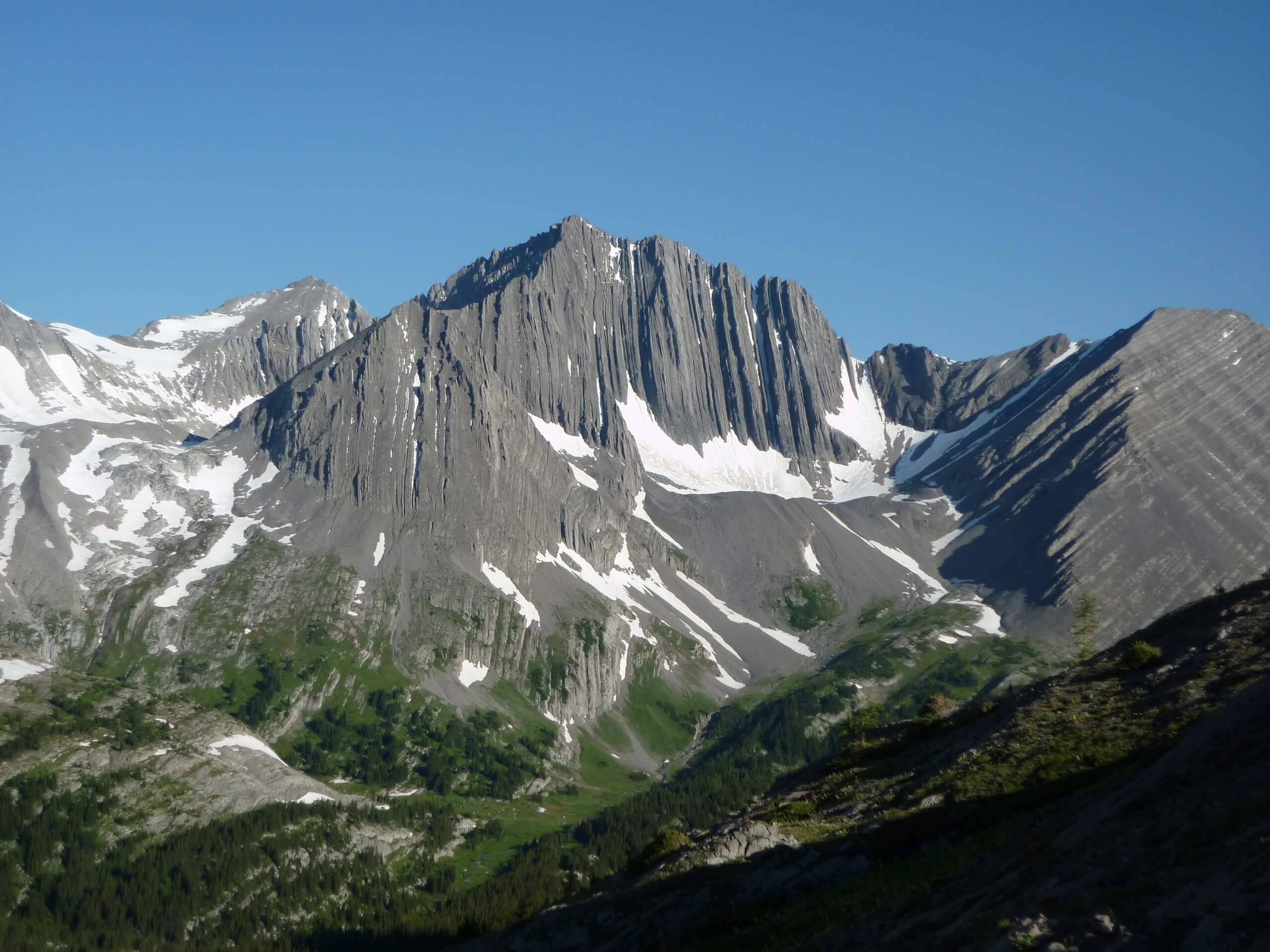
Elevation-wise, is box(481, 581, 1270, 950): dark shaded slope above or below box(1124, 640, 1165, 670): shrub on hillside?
below

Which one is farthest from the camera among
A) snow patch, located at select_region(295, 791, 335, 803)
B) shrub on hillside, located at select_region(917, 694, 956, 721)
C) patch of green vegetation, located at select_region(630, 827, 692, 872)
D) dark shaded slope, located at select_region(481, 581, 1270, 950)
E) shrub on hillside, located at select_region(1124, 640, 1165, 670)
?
snow patch, located at select_region(295, 791, 335, 803)

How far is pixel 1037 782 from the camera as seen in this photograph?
48875 millimetres

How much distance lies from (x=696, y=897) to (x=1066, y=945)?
2800 cm

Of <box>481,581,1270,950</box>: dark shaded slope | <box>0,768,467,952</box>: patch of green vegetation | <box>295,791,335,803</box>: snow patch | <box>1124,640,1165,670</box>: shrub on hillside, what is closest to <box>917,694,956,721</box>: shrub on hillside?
<box>481,581,1270,950</box>: dark shaded slope

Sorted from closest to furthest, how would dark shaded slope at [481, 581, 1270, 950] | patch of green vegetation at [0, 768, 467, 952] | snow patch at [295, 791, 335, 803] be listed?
dark shaded slope at [481, 581, 1270, 950]
patch of green vegetation at [0, 768, 467, 952]
snow patch at [295, 791, 335, 803]

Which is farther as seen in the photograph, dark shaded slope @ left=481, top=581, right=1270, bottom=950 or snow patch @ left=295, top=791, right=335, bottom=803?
snow patch @ left=295, top=791, right=335, bottom=803

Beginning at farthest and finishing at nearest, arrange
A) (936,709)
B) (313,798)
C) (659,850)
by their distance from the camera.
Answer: (313,798), (936,709), (659,850)

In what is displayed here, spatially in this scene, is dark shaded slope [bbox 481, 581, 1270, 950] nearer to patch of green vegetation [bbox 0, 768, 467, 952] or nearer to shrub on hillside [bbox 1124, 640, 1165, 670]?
shrub on hillside [bbox 1124, 640, 1165, 670]

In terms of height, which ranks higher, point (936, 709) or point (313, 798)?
point (313, 798)

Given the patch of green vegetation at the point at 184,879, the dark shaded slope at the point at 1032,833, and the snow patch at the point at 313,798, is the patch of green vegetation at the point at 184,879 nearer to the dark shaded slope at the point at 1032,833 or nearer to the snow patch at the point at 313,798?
the snow patch at the point at 313,798

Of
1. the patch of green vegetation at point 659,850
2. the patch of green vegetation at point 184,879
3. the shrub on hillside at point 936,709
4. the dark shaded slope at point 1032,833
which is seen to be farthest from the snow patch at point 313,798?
the patch of green vegetation at point 659,850

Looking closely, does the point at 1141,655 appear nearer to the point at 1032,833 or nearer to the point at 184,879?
the point at 1032,833

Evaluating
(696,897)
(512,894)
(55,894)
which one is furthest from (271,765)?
(696,897)

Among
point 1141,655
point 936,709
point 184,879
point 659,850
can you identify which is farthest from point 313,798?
point 1141,655
